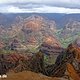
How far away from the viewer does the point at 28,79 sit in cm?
14188

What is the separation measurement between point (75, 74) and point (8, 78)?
66.2 m

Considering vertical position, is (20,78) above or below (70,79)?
above

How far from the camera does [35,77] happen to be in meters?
148

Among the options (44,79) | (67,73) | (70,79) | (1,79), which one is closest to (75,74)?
(67,73)

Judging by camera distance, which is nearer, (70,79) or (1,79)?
(1,79)

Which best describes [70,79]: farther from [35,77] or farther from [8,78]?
[8,78]

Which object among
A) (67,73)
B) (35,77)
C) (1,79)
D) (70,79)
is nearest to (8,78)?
(1,79)

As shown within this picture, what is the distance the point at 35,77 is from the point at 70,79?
33555 millimetres

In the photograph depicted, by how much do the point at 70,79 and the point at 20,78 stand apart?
41.4m

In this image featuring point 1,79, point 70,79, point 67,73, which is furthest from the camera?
point 67,73

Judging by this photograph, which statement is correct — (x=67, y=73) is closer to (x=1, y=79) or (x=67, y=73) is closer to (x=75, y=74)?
(x=75, y=74)

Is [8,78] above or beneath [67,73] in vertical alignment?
above

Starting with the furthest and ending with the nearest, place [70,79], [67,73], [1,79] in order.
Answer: [67,73]
[70,79]
[1,79]

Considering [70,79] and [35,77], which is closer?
[35,77]
